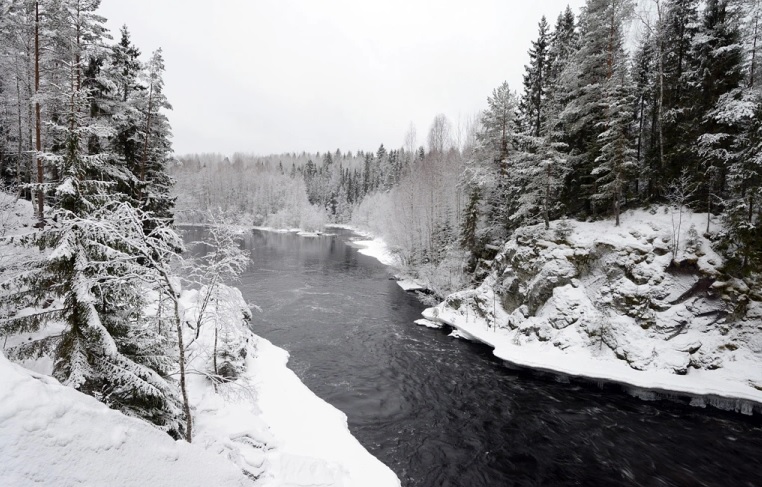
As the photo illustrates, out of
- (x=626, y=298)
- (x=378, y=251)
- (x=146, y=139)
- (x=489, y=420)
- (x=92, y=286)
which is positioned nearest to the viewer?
(x=92, y=286)

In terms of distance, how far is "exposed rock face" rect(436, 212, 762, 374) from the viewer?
54.4ft

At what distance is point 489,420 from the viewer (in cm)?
1409

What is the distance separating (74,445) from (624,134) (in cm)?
3042

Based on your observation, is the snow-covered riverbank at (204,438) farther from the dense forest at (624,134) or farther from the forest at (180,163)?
the dense forest at (624,134)

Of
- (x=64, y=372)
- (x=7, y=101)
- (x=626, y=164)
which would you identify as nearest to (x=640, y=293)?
(x=626, y=164)

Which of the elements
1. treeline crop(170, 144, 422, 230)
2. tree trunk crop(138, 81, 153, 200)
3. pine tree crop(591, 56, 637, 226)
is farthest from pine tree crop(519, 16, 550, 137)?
treeline crop(170, 144, 422, 230)

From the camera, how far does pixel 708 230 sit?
19.0 metres

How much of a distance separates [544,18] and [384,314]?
3006cm

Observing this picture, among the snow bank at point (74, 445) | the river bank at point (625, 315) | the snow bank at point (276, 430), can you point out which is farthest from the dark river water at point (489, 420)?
the snow bank at point (74, 445)

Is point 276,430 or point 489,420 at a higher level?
point 276,430

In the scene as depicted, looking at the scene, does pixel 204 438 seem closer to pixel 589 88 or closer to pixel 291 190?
pixel 589 88

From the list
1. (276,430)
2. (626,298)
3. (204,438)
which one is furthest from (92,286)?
(626,298)

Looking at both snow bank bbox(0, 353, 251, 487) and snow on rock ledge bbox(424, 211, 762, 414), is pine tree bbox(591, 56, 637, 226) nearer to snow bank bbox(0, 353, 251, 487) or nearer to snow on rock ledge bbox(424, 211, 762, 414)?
snow on rock ledge bbox(424, 211, 762, 414)

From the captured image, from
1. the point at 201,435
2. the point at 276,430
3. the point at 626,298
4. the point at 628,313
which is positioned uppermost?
the point at 626,298
